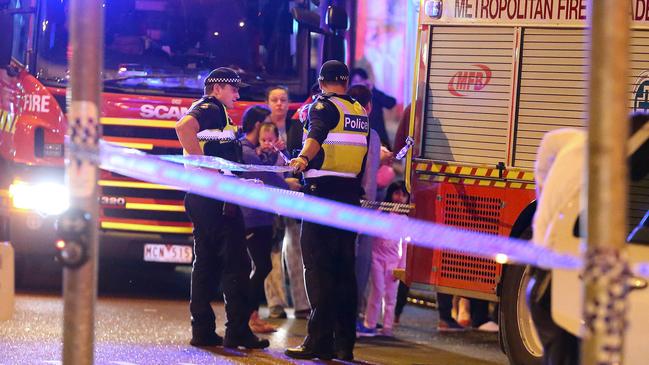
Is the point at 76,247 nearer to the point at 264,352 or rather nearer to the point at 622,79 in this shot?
the point at 622,79

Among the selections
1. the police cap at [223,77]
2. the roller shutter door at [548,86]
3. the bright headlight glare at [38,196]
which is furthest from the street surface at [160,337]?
the police cap at [223,77]

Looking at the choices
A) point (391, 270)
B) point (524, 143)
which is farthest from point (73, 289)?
point (391, 270)

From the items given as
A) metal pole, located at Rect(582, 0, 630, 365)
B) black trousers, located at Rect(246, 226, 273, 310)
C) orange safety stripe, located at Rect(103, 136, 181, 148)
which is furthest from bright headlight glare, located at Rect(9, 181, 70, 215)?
metal pole, located at Rect(582, 0, 630, 365)

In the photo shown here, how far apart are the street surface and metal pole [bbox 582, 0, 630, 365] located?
521 cm

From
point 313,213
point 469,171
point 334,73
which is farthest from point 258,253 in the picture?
point 313,213

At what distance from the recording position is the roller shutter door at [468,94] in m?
10.2

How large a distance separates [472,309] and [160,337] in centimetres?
341

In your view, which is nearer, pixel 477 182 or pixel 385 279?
pixel 477 182

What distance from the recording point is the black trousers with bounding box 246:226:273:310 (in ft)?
37.5

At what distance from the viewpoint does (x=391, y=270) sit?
11.9m

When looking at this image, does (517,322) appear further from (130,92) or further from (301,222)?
(130,92)

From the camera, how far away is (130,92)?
42.6ft

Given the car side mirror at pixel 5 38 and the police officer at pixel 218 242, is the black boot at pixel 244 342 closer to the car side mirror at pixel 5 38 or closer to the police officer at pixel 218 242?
the police officer at pixel 218 242

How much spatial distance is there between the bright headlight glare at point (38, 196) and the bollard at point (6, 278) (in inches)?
275
